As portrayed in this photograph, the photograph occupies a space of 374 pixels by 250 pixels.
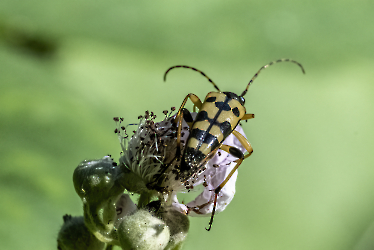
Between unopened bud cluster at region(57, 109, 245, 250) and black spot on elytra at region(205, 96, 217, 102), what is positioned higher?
black spot on elytra at region(205, 96, 217, 102)

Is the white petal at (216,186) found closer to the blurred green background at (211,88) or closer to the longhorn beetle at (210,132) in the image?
the longhorn beetle at (210,132)

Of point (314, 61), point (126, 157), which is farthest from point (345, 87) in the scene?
point (126, 157)

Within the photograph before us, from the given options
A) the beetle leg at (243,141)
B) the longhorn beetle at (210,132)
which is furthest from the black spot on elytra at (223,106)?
the beetle leg at (243,141)

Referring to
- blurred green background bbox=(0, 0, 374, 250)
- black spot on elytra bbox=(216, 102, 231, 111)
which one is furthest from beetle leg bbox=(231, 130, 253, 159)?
blurred green background bbox=(0, 0, 374, 250)

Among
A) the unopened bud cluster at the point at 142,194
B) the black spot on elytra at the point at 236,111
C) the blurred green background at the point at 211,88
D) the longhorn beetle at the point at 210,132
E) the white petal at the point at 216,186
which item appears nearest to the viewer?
the unopened bud cluster at the point at 142,194

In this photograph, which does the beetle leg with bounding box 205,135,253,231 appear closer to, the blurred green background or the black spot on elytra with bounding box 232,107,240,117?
the black spot on elytra with bounding box 232,107,240,117
